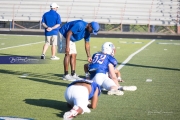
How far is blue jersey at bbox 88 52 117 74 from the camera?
9727 mm

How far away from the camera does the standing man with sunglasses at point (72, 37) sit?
11.2 meters

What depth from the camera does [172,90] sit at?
1020 cm

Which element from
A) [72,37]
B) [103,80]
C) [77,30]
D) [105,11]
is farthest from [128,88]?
[105,11]

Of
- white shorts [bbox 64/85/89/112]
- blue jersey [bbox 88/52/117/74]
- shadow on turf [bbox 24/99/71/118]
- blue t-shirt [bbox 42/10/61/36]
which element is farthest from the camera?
blue t-shirt [bbox 42/10/61/36]

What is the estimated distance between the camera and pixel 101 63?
9727mm

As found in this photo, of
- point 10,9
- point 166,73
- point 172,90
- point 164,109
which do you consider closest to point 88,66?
point 172,90

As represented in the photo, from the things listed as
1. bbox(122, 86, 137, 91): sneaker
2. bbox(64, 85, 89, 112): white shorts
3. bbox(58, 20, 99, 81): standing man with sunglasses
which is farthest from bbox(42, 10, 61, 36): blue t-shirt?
bbox(64, 85, 89, 112): white shorts

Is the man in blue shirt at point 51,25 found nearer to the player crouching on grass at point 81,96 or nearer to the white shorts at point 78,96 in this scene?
the player crouching on grass at point 81,96

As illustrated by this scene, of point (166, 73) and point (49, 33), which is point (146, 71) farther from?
point (49, 33)

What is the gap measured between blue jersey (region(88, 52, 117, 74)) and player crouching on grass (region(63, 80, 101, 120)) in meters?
1.66

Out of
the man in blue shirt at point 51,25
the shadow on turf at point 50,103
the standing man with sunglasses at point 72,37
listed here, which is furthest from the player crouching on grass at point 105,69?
the man in blue shirt at point 51,25

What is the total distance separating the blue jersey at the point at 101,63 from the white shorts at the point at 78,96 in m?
1.99

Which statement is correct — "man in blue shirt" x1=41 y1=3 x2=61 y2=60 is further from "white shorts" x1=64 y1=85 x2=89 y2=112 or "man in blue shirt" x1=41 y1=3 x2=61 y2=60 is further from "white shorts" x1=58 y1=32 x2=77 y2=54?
"white shorts" x1=64 y1=85 x2=89 y2=112

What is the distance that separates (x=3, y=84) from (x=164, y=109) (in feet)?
12.6
